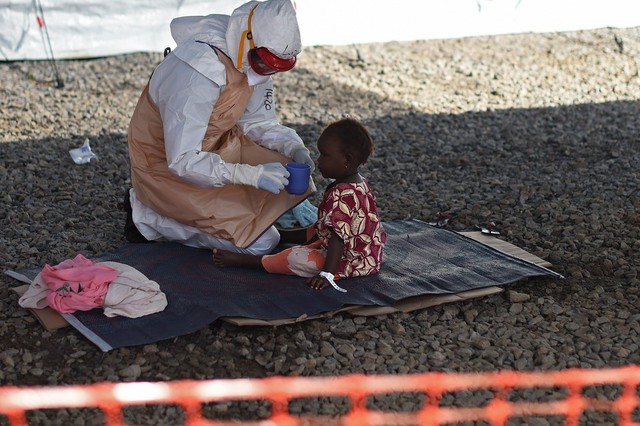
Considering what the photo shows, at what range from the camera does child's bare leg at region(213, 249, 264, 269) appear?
3.99m

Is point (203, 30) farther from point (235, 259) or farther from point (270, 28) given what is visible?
point (235, 259)

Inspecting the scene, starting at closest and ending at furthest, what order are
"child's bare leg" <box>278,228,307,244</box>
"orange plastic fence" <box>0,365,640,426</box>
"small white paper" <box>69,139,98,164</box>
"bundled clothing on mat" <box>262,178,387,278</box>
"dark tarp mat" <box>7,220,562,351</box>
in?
"orange plastic fence" <box>0,365,640,426</box> < "dark tarp mat" <box>7,220,562,351</box> < "bundled clothing on mat" <box>262,178,387,278</box> < "child's bare leg" <box>278,228,307,244</box> < "small white paper" <box>69,139,98,164</box>

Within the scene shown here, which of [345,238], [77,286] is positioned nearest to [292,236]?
[345,238]

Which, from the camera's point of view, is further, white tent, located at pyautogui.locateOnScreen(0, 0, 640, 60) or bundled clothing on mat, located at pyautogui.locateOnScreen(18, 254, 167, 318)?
white tent, located at pyautogui.locateOnScreen(0, 0, 640, 60)

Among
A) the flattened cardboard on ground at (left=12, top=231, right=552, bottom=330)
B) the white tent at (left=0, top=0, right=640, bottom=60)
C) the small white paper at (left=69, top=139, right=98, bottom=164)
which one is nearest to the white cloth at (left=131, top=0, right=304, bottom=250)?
the flattened cardboard on ground at (left=12, top=231, right=552, bottom=330)

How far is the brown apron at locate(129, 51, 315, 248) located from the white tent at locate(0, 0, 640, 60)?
4219 mm

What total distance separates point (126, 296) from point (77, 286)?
0.64 feet

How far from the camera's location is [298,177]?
13.2 feet

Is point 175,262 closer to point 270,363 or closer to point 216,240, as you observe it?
point 216,240

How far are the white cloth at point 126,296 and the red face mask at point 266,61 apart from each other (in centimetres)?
101

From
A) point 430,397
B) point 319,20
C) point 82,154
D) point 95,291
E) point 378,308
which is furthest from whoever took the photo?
point 319,20

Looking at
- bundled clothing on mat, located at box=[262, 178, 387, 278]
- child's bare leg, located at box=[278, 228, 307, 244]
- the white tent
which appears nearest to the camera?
bundled clothing on mat, located at box=[262, 178, 387, 278]

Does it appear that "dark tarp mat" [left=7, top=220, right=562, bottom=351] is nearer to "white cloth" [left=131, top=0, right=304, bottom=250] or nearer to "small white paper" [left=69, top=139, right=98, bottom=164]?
"white cloth" [left=131, top=0, right=304, bottom=250]

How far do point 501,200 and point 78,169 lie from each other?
2.57 m
